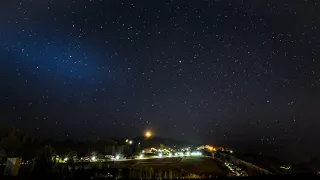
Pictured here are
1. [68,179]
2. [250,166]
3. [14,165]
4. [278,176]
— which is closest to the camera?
[68,179]

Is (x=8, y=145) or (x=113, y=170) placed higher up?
(x=8, y=145)

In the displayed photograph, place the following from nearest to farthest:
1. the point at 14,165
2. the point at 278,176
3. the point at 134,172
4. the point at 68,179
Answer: the point at 68,179, the point at 278,176, the point at 14,165, the point at 134,172

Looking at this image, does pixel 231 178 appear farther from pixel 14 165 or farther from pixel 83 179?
pixel 14 165

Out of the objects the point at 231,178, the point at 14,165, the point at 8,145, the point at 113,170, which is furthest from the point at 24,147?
the point at 231,178

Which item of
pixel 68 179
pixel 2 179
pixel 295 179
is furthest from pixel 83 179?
pixel 295 179

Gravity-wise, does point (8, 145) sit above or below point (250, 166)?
above

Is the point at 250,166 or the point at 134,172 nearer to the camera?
the point at 134,172

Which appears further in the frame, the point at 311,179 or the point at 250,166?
the point at 250,166

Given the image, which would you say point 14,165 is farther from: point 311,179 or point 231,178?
point 311,179

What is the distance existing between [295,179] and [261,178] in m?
2.55

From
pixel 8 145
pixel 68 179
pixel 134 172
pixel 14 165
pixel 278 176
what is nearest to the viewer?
pixel 68 179

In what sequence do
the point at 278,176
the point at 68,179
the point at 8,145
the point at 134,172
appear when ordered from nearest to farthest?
the point at 68,179 < the point at 278,176 < the point at 134,172 < the point at 8,145

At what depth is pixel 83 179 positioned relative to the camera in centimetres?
1445

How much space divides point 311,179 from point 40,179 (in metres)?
16.3
